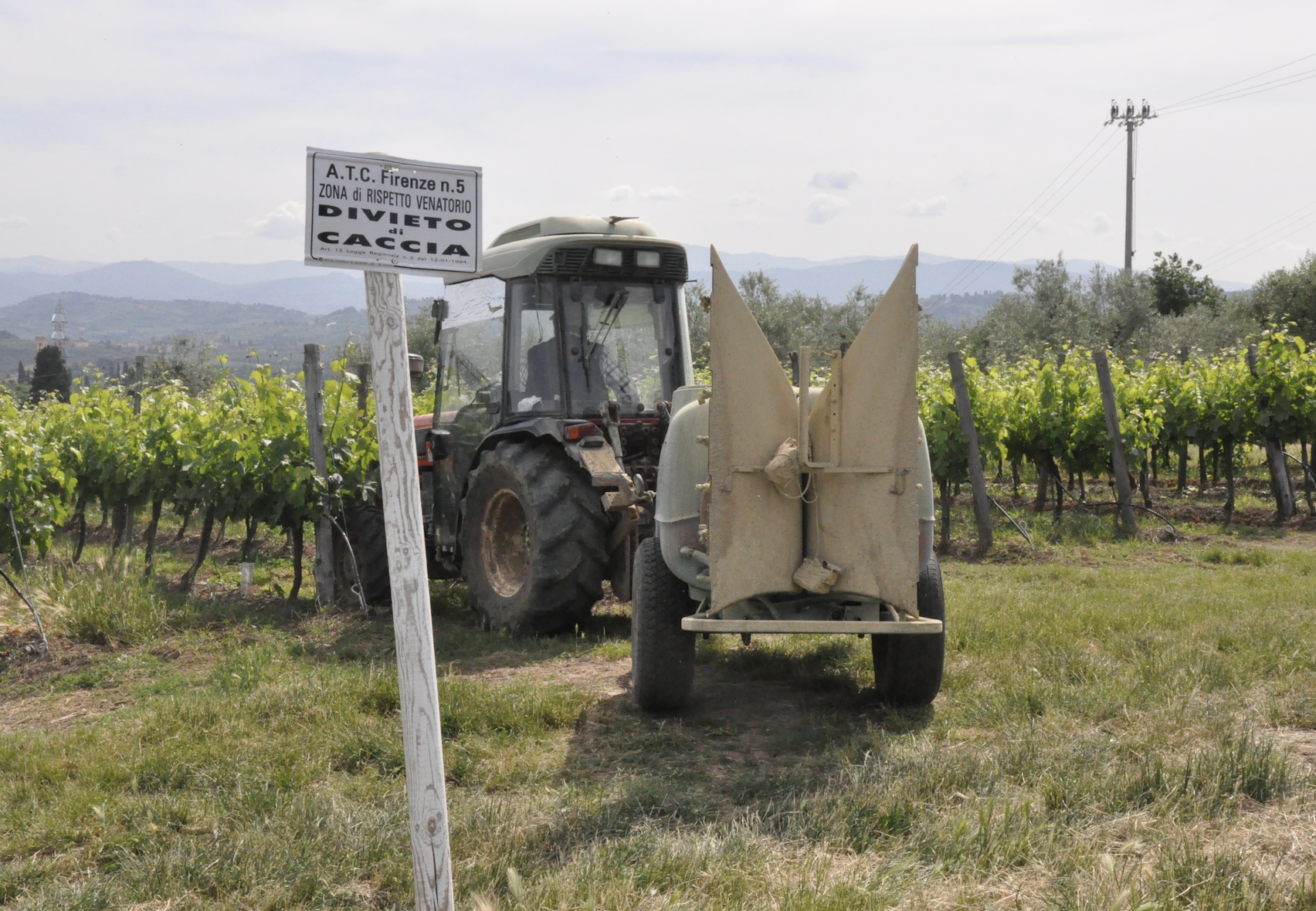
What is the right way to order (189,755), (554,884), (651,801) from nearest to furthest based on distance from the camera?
(554,884)
(651,801)
(189,755)

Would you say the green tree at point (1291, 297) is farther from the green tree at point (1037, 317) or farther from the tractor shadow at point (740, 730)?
the tractor shadow at point (740, 730)

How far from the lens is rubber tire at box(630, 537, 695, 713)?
499cm

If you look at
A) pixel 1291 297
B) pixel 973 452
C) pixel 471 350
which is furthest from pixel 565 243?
pixel 1291 297

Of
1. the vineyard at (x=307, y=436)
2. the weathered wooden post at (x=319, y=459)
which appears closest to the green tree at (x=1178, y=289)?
the vineyard at (x=307, y=436)

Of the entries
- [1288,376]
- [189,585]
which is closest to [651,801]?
[189,585]

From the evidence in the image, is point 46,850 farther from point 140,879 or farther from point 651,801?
point 651,801

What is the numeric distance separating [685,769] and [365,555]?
456 cm

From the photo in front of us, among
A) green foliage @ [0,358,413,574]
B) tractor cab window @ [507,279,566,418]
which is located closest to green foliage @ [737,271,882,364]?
green foliage @ [0,358,413,574]

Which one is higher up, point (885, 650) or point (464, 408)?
point (464, 408)

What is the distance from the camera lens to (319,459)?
7.98 m

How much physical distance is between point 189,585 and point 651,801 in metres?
5.77

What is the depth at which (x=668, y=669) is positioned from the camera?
4.99 metres

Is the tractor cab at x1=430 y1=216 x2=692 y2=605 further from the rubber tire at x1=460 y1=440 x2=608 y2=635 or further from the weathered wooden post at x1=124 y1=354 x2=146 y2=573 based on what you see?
the weathered wooden post at x1=124 y1=354 x2=146 y2=573

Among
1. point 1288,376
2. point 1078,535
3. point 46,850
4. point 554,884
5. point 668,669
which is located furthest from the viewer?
point 1288,376
